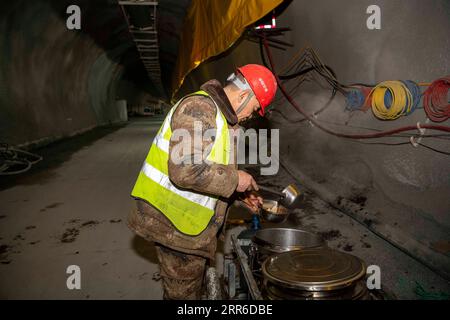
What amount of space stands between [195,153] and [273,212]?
90cm

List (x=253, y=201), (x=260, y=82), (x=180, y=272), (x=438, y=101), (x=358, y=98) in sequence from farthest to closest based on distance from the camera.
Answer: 1. (x=358, y=98)
2. (x=438, y=101)
3. (x=253, y=201)
4. (x=180, y=272)
5. (x=260, y=82)

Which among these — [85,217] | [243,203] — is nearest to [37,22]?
[85,217]

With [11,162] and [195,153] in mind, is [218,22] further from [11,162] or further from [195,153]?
[195,153]

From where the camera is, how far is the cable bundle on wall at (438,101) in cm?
262

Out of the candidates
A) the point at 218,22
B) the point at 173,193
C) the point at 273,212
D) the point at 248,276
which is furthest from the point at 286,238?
the point at 218,22

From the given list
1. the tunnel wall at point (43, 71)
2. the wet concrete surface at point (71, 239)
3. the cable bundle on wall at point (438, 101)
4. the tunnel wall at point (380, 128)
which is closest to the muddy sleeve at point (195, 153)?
the wet concrete surface at point (71, 239)

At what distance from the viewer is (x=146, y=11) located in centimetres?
945

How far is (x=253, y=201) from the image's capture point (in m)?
2.42

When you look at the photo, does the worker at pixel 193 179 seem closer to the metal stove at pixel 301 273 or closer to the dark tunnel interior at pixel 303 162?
the dark tunnel interior at pixel 303 162

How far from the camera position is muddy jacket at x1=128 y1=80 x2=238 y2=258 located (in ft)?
5.57

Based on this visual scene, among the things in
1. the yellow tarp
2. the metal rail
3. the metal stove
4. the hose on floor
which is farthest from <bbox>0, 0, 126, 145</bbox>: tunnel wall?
the metal stove

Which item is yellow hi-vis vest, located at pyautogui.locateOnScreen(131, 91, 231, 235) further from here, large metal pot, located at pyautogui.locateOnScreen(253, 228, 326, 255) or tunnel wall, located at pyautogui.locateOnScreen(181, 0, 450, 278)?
tunnel wall, located at pyautogui.locateOnScreen(181, 0, 450, 278)

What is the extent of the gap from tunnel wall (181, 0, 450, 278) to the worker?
189cm

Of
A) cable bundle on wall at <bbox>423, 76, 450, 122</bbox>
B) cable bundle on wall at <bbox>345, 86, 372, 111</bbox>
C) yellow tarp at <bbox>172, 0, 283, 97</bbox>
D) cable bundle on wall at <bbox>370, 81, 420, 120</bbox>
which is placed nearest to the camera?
cable bundle on wall at <bbox>423, 76, 450, 122</bbox>
